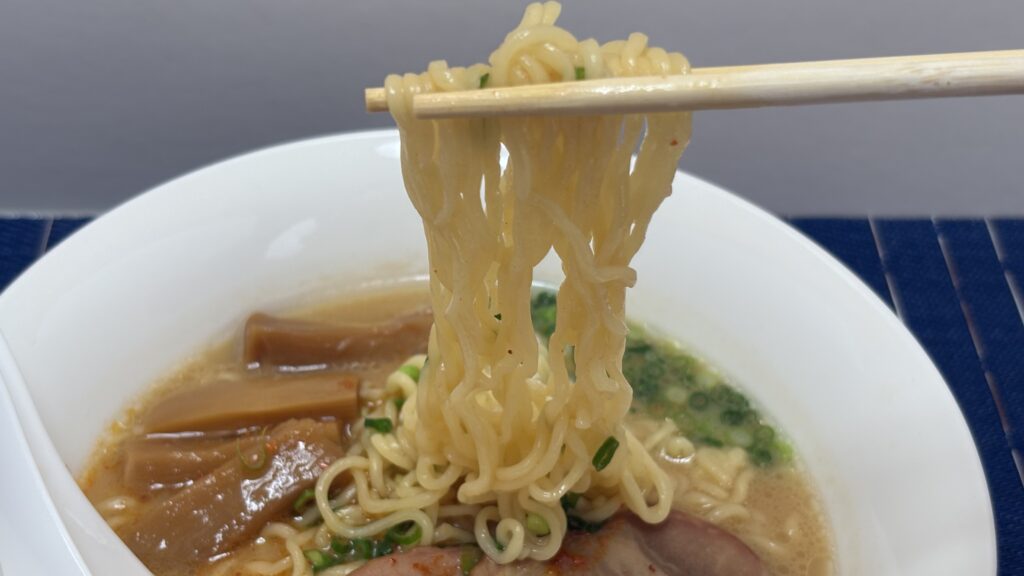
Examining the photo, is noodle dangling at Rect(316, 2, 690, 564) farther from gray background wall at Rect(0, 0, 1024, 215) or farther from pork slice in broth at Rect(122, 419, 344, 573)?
gray background wall at Rect(0, 0, 1024, 215)

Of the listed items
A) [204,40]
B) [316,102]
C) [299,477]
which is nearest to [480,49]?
Answer: [316,102]

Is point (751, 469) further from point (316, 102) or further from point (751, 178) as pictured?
point (316, 102)

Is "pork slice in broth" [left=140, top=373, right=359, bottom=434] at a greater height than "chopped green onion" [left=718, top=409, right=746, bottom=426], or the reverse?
"pork slice in broth" [left=140, top=373, right=359, bottom=434]

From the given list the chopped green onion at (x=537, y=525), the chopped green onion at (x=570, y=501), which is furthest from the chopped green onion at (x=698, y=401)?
the chopped green onion at (x=537, y=525)

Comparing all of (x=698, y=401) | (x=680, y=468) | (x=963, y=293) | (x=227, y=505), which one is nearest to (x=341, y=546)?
(x=227, y=505)

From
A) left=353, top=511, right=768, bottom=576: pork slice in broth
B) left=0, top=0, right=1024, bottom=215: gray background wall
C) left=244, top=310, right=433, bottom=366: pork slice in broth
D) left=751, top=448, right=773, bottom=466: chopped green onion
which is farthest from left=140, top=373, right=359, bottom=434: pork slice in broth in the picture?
left=0, top=0, right=1024, bottom=215: gray background wall
